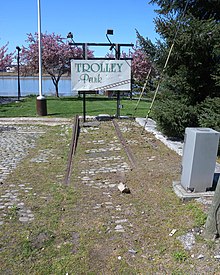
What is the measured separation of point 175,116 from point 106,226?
4770mm

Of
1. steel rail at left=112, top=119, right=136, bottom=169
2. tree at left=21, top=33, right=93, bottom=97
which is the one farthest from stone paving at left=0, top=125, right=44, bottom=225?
tree at left=21, top=33, right=93, bottom=97

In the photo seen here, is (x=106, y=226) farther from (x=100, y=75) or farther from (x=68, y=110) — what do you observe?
(x=68, y=110)

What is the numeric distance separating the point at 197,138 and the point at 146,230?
4.85 ft

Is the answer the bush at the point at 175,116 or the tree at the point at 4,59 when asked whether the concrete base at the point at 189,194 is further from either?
the tree at the point at 4,59

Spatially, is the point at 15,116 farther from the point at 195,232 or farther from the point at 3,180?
the point at 195,232

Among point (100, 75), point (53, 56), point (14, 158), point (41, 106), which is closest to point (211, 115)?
point (14, 158)

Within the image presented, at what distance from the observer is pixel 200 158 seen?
394cm

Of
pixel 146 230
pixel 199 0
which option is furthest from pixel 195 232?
pixel 199 0

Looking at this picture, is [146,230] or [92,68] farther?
[92,68]

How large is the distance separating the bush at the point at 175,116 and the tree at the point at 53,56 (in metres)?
19.5

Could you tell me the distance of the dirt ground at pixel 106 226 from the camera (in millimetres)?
2643

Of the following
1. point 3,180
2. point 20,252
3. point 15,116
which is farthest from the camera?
point 15,116

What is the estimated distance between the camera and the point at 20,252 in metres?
2.85

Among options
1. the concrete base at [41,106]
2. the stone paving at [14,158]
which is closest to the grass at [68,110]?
the concrete base at [41,106]
